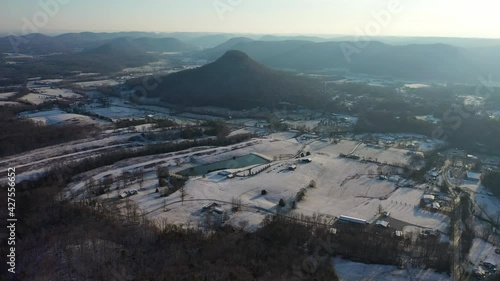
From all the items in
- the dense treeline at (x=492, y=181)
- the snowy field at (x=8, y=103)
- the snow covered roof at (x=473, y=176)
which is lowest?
the snowy field at (x=8, y=103)

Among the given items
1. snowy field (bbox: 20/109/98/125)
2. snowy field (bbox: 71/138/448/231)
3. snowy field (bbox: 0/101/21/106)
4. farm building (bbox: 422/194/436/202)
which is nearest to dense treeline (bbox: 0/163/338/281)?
snowy field (bbox: 71/138/448/231)

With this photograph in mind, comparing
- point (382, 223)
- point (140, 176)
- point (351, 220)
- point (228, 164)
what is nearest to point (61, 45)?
point (228, 164)

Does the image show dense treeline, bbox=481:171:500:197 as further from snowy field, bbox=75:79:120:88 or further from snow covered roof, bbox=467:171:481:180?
snowy field, bbox=75:79:120:88

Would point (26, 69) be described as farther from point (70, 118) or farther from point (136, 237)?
point (136, 237)

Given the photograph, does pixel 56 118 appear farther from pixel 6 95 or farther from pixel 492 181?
pixel 492 181

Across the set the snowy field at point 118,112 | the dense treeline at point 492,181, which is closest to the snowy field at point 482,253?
the dense treeline at point 492,181

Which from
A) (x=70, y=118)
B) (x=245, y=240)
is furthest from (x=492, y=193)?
(x=70, y=118)

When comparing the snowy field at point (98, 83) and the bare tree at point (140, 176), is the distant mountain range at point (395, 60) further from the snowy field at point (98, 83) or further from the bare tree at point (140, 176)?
the bare tree at point (140, 176)
